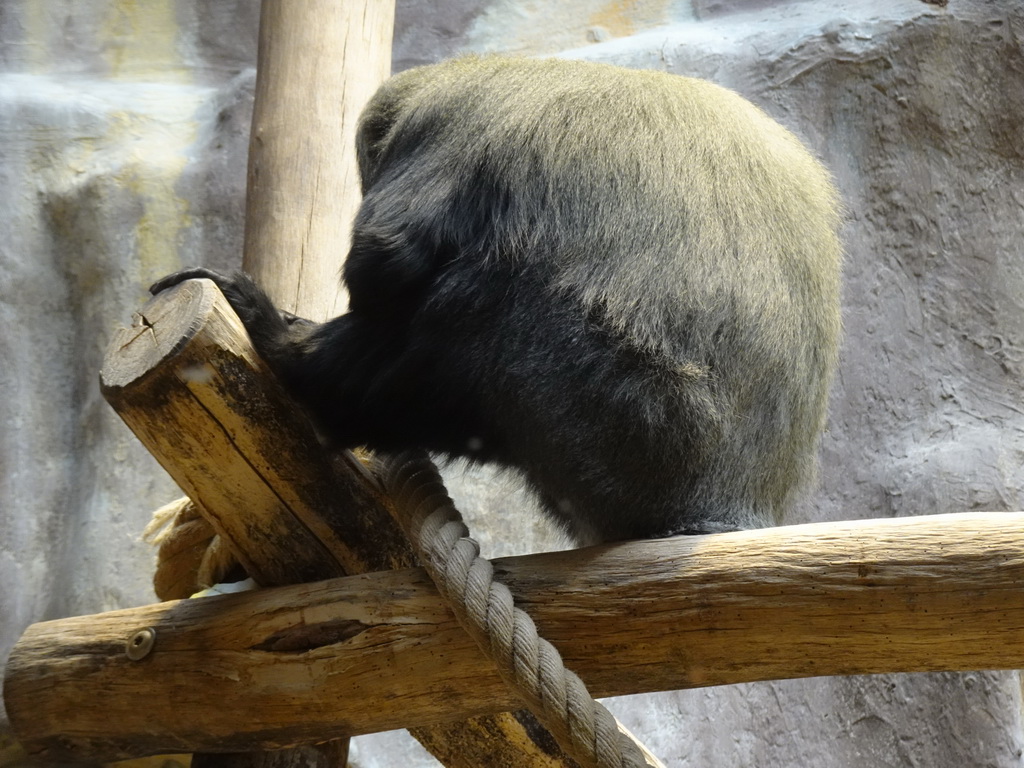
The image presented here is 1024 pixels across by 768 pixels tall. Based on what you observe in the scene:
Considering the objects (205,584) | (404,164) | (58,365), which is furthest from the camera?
(58,365)

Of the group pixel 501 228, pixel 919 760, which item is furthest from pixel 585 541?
pixel 919 760

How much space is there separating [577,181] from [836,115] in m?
2.62

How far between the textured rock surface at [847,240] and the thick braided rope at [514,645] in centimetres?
232

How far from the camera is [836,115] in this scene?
4488 millimetres

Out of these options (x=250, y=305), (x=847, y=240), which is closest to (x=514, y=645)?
(x=250, y=305)

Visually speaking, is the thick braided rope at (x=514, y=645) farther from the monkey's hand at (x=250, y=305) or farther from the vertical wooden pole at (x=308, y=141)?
the vertical wooden pole at (x=308, y=141)

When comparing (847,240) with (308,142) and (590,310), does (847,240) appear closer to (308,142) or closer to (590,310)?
(308,142)

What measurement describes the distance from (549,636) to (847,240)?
2.94 meters

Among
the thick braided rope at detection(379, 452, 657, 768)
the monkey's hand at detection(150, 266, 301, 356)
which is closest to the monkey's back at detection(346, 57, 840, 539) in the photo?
the monkey's hand at detection(150, 266, 301, 356)

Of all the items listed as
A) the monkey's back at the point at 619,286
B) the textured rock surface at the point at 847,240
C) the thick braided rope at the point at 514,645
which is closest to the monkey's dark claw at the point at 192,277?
the monkey's back at the point at 619,286

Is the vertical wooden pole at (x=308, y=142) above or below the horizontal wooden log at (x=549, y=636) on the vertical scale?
above

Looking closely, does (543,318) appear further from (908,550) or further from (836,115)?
(836,115)

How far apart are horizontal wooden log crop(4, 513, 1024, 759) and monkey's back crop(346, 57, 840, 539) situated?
0.26 meters

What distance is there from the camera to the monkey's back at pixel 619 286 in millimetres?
2166
